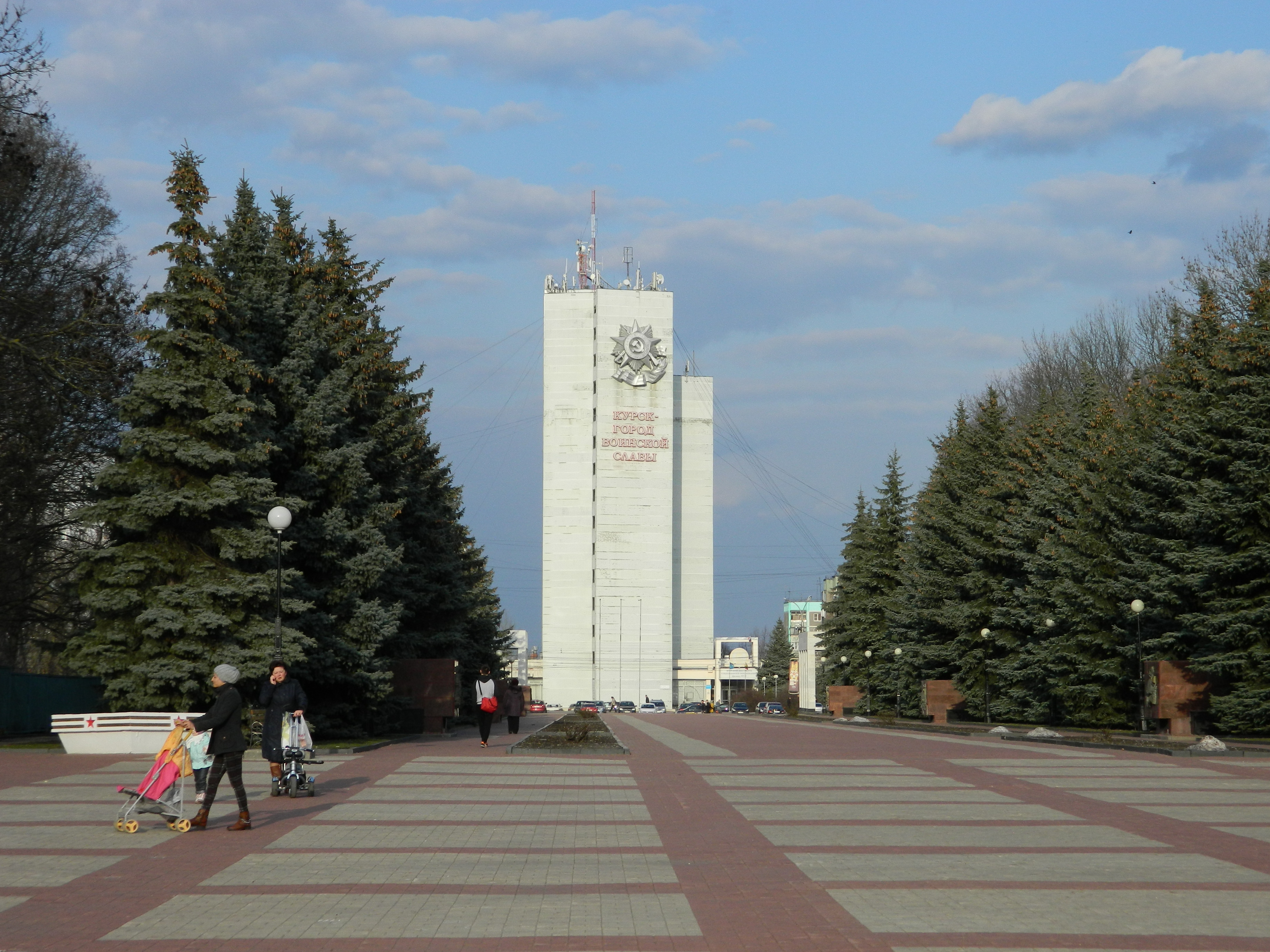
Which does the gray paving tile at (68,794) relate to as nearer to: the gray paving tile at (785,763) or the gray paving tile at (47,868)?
the gray paving tile at (47,868)

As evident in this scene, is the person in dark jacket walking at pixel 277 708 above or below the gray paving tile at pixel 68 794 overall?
above

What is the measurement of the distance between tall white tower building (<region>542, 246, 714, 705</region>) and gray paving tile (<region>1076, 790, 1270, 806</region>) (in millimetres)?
92278

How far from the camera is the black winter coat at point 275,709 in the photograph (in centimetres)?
1512

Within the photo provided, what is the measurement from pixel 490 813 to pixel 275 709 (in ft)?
9.54

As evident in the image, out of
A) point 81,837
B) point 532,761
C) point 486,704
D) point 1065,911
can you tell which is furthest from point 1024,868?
point 486,704

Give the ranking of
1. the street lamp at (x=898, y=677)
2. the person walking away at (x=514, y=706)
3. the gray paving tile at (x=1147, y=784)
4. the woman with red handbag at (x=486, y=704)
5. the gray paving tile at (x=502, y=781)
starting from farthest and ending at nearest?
the street lamp at (x=898, y=677), the person walking away at (x=514, y=706), the woman with red handbag at (x=486, y=704), the gray paving tile at (x=502, y=781), the gray paving tile at (x=1147, y=784)

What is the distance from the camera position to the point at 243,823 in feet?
41.8

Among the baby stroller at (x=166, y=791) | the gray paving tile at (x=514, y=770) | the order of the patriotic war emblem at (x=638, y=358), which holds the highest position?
the order of the patriotic war emblem at (x=638, y=358)

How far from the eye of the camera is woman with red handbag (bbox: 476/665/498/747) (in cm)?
2630

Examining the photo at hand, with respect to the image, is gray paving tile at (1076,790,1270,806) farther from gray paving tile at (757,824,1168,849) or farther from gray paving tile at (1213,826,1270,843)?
gray paving tile at (757,824,1168,849)

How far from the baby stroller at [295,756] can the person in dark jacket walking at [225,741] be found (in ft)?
7.94

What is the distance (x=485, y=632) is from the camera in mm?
48750

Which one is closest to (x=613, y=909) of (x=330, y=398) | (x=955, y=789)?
(x=955, y=789)

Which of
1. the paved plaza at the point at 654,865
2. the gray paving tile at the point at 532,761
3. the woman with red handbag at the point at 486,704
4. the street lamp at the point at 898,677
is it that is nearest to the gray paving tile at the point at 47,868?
the paved plaza at the point at 654,865
